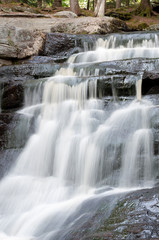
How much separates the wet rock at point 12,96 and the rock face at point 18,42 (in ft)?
10.9

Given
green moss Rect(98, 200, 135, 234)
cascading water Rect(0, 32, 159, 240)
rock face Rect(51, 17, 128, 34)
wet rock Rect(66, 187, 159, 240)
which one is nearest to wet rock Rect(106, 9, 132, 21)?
rock face Rect(51, 17, 128, 34)

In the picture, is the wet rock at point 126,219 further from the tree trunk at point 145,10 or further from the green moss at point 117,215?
the tree trunk at point 145,10

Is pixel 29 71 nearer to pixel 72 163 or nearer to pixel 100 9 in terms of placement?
pixel 72 163

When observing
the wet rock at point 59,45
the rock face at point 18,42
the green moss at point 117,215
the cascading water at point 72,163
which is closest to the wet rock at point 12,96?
the cascading water at point 72,163

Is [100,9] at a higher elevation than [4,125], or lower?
higher

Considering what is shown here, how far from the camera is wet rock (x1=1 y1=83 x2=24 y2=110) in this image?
7930mm

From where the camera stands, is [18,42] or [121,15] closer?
[18,42]

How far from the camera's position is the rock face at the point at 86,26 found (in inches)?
508

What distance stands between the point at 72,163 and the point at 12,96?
349 centimetres

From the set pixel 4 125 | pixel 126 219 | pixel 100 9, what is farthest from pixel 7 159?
pixel 100 9

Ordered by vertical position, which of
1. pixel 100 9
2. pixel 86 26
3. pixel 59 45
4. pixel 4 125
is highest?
pixel 100 9

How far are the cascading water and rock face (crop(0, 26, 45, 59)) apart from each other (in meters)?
4.58

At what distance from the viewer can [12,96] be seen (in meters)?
7.98

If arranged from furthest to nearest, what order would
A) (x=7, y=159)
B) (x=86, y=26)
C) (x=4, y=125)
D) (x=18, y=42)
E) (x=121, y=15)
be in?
1. (x=121, y=15)
2. (x=86, y=26)
3. (x=18, y=42)
4. (x=4, y=125)
5. (x=7, y=159)
